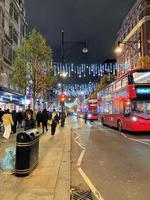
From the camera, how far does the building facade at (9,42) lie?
39.2 m

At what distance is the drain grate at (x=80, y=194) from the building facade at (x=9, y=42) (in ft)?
88.5

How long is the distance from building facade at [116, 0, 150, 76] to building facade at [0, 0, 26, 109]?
21.9 m

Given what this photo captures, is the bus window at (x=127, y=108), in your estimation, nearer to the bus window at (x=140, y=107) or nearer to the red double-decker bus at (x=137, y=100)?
the red double-decker bus at (x=137, y=100)

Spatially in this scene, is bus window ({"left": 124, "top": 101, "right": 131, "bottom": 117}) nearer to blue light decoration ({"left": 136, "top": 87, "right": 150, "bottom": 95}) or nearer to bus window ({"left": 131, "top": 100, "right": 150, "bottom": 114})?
bus window ({"left": 131, "top": 100, "right": 150, "bottom": 114})

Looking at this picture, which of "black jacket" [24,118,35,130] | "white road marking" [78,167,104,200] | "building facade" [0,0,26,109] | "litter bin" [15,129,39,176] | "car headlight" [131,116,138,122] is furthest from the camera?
"building facade" [0,0,26,109]

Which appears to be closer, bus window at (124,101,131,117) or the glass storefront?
the glass storefront

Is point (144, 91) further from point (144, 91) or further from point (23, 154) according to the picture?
point (23, 154)

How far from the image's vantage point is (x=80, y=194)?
6672 mm

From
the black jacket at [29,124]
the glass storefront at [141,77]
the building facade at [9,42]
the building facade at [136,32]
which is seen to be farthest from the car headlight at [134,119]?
the building facade at [136,32]

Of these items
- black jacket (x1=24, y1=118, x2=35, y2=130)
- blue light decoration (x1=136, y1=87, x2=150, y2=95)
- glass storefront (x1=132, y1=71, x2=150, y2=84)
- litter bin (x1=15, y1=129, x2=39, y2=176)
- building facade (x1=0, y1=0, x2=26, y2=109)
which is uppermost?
building facade (x1=0, y1=0, x2=26, y2=109)

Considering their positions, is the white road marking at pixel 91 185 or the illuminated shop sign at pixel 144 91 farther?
the illuminated shop sign at pixel 144 91

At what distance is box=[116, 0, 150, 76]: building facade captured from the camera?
72750 millimetres

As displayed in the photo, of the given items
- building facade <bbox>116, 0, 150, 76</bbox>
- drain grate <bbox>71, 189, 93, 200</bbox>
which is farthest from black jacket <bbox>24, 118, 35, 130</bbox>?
building facade <bbox>116, 0, 150, 76</bbox>

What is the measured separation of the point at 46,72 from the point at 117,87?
36.8 ft
